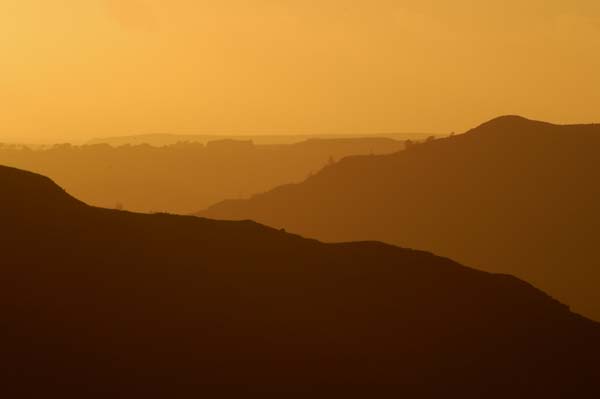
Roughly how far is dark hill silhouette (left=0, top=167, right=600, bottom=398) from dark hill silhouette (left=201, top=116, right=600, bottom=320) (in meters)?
64.5

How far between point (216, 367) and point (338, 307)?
1011 centimetres

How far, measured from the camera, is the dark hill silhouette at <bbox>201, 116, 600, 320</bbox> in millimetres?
125062

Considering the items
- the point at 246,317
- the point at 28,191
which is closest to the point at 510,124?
the point at 246,317

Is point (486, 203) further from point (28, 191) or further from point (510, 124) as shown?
point (28, 191)

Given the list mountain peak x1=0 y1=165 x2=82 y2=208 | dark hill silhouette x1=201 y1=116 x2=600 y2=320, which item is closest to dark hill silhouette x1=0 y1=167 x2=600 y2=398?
mountain peak x1=0 y1=165 x2=82 y2=208

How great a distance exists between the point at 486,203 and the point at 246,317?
3738 inches

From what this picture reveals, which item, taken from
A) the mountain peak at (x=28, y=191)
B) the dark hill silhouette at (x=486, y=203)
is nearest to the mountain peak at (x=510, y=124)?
the dark hill silhouette at (x=486, y=203)

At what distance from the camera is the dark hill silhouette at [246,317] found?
39.8 metres

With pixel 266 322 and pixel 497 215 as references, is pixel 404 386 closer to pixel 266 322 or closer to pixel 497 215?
pixel 266 322

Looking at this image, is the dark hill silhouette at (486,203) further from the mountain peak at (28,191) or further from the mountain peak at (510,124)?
the mountain peak at (28,191)

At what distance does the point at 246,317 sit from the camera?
46.2 meters

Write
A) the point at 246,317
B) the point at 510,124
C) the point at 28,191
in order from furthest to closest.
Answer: the point at 510,124, the point at 28,191, the point at 246,317

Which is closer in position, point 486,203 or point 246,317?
point 246,317

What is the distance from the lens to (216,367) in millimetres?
41688
